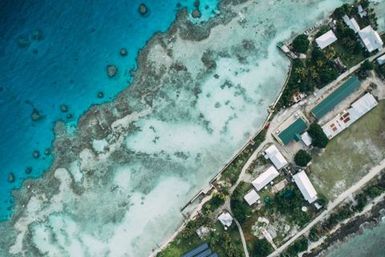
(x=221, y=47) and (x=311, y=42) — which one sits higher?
(x=221, y=47)

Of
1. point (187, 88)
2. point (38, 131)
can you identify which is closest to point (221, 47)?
point (187, 88)

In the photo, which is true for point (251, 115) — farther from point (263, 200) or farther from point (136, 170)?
point (136, 170)

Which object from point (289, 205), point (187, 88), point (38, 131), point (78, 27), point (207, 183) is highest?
point (78, 27)

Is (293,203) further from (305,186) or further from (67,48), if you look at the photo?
(67,48)

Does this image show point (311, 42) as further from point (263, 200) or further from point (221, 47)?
point (263, 200)

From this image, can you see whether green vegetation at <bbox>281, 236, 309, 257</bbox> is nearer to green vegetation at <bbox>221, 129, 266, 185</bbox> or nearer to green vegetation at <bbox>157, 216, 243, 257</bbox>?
green vegetation at <bbox>157, 216, 243, 257</bbox>

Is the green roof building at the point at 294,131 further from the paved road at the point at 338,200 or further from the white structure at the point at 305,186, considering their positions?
the paved road at the point at 338,200
